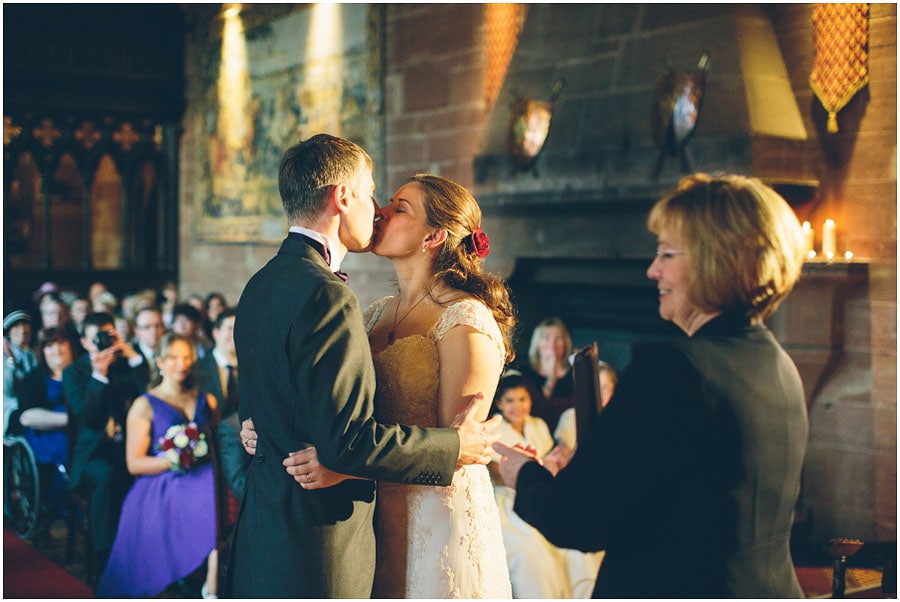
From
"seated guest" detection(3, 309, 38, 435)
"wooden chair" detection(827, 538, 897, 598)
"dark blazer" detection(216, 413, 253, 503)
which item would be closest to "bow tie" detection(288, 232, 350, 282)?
"dark blazer" detection(216, 413, 253, 503)

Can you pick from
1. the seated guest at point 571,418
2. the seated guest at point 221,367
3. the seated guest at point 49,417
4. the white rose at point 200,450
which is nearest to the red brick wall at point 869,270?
the seated guest at point 571,418

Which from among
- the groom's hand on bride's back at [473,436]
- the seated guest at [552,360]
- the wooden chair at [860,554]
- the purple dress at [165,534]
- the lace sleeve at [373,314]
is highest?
the lace sleeve at [373,314]

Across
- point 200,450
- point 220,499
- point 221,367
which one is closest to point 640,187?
point 221,367

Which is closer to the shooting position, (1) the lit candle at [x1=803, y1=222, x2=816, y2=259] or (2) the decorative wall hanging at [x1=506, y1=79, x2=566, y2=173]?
(1) the lit candle at [x1=803, y1=222, x2=816, y2=259]

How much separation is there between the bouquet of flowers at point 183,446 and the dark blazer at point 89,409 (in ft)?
2.51

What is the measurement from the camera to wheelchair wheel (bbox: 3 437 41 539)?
18.6ft

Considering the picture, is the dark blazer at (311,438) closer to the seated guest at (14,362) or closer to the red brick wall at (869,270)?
the red brick wall at (869,270)

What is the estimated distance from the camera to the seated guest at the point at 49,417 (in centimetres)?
600

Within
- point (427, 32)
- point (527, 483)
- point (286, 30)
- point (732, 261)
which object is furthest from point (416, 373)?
A: point (286, 30)

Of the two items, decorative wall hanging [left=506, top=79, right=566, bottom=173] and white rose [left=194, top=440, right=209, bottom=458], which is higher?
decorative wall hanging [left=506, top=79, right=566, bottom=173]

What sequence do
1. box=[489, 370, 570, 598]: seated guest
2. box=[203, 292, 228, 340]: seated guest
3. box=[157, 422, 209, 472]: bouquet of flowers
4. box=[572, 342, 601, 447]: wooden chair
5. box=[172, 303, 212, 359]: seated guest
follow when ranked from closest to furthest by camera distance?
box=[572, 342, 601, 447]: wooden chair → box=[489, 370, 570, 598]: seated guest → box=[157, 422, 209, 472]: bouquet of flowers → box=[172, 303, 212, 359]: seated guest → box=[203, 292, 228, 340]: seated guest

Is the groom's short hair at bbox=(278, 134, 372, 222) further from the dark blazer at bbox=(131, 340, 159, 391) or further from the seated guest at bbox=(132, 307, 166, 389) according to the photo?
the seated guest at bbox=(132, 307, 166, 389)

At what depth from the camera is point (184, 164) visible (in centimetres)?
1262

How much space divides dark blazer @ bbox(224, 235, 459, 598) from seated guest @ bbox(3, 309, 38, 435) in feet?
14.1
